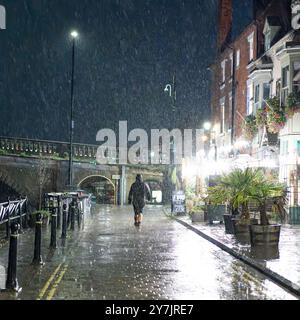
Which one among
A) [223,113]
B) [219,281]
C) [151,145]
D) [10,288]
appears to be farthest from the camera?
[151,145]

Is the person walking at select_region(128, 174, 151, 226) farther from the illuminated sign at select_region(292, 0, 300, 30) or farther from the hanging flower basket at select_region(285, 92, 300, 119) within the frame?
the illuminated sign at select_region(292, 0, 300, 30)

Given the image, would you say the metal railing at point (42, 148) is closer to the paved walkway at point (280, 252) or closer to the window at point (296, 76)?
the window at point (296, 76)

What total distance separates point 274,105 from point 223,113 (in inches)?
482

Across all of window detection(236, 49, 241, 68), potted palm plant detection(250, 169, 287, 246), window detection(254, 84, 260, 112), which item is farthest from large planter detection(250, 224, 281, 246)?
window detection(236, 49, 241, 68)

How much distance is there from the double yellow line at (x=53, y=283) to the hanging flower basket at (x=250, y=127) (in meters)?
18.3

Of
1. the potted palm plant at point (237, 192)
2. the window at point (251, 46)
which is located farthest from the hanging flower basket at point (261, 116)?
the potted palm plant at point (237, 192)

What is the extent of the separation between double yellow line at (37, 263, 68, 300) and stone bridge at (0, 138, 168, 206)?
2627 cm

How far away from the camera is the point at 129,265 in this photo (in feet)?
40.7

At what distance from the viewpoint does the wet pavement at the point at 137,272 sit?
9.25 metres

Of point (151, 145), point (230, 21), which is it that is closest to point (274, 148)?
point (230, 21)

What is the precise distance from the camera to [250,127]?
29250 millimetres
